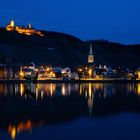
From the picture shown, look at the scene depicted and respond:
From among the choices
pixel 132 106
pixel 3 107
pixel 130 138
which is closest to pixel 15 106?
pixel 3 107

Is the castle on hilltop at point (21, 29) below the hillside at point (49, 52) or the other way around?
the other way around

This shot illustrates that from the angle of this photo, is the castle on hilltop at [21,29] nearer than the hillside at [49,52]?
No

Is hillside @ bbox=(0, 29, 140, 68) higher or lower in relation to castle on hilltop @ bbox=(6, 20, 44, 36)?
lower

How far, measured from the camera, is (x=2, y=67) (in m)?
102

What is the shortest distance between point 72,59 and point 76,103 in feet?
412

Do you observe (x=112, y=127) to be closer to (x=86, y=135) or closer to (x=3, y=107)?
(x=86, y=135)

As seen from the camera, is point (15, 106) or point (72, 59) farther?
point (72, 59)

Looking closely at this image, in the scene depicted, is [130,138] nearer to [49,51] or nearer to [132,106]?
[132,106]

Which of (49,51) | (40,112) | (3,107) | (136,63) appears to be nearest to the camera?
(40,112)

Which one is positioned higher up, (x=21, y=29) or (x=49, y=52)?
(x=21, y=29)

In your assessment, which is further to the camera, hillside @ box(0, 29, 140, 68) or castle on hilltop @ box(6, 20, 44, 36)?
castle on hilltop @ box(6, 20, 44, 36)

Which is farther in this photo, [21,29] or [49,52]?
[21,29]

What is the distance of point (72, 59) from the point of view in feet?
522

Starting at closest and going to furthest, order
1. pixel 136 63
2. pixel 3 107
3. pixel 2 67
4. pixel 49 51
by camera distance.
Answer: pixel 3 107, pixel 2 67, pixel 49 51, pixel 136 63
